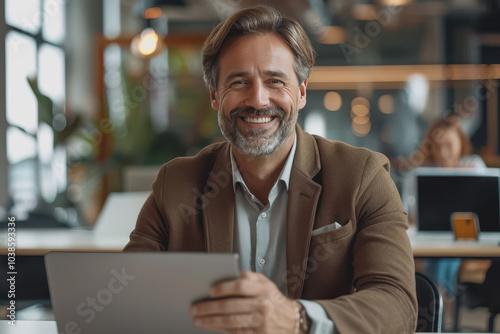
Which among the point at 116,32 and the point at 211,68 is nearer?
the point at 211,68

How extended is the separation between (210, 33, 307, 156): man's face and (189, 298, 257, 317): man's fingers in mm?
615

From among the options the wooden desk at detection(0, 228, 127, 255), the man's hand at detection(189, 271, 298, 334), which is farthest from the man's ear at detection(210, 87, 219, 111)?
the wooden desk at detection(0, 228, 127, 255)

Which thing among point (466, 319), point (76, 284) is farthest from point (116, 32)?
point (76, 284)

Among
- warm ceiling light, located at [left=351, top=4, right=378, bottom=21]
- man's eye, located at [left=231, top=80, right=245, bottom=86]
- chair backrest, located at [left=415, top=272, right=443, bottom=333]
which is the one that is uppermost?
warm ceiling light, located at [left=351, top=4, right=378, bottom=21]

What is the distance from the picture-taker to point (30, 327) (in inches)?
52.1

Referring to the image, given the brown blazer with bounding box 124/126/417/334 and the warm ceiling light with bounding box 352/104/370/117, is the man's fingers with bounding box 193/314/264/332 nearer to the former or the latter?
the brown blazer with bounding box 124/126/417/334

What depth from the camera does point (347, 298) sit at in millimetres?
1151

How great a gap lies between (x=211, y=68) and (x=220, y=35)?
0.13 metres

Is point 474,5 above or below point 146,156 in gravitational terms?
above

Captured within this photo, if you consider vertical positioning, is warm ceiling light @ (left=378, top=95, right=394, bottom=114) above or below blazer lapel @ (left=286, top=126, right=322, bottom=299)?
above

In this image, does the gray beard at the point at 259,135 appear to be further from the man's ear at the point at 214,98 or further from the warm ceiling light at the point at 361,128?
the warm ceiling light at the point at 361,128

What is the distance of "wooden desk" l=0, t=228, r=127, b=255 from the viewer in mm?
2709

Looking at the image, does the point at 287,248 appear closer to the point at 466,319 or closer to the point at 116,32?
the point at 466,319

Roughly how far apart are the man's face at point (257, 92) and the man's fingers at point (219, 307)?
2.02 ft
